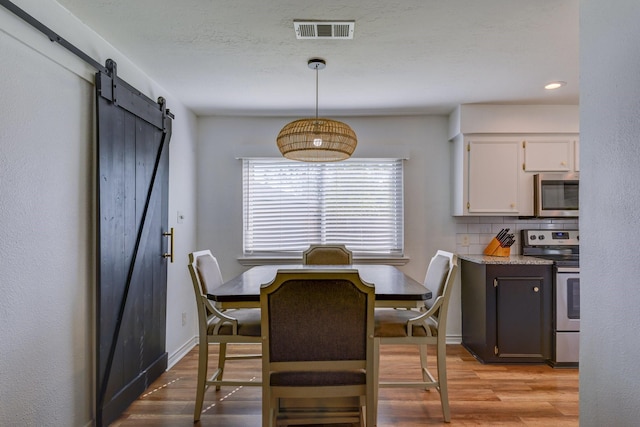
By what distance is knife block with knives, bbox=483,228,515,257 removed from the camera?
3578mm

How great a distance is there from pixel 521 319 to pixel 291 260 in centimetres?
216

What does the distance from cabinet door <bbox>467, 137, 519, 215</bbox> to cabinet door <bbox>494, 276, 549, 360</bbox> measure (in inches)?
28.7

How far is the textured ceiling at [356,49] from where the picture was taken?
197 centimetres

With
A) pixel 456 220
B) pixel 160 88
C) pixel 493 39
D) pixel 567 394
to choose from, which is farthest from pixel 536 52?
pixel 160 88

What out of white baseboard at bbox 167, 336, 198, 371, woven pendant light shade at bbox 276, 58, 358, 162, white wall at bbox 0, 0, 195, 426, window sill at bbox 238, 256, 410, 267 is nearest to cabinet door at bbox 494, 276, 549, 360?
window sill at bbox 238, 256, 410, 267

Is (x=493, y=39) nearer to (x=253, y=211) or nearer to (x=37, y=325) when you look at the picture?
(x=253, y=211)

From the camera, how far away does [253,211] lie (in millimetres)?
3975

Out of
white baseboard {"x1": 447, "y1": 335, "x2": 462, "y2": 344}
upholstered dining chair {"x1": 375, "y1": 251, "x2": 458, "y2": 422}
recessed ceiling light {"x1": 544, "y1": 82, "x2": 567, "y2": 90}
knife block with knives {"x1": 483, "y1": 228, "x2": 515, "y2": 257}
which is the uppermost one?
recessed ceiling light {"x1": 544, "y1": 82, "x2": 567, "y2": 90}

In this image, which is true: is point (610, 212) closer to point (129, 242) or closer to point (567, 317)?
point (567, 317)

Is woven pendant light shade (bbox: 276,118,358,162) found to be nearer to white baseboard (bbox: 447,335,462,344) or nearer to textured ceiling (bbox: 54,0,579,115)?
textured ceiling (bbox: 54,0,579,115)

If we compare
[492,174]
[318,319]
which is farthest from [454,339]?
[318,319]

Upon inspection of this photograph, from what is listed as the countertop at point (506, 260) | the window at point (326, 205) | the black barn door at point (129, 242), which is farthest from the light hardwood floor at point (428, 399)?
the window at point (326, 205)

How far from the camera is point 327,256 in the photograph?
3.37m

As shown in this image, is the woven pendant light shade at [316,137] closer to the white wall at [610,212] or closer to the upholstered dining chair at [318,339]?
the upholstered dining chair at [318,339]
